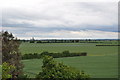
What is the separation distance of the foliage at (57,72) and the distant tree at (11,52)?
1.55 metres

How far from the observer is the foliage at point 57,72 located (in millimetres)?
4836

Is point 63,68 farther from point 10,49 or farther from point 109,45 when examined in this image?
point 109,45

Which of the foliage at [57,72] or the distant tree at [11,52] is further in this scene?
the distant tree at [11,52]

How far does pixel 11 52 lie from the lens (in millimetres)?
6387

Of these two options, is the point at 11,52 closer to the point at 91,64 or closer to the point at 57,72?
the point at 57,72

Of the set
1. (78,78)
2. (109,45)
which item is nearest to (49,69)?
(78,78)

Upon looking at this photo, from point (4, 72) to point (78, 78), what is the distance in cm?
172

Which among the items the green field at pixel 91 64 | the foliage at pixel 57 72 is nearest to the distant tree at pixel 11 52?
the green field at pixel 91 64

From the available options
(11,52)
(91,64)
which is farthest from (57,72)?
(91,64)

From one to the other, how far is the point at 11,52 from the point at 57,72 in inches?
82.3

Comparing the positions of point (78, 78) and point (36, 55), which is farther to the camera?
point (36, 55)

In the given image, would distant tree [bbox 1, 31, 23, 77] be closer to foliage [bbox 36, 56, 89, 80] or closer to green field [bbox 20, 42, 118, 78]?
green field [bbox 20, 42, 118, 78]

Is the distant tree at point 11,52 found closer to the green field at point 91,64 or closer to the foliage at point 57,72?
the green field at point 91,64

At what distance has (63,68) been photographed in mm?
4984
